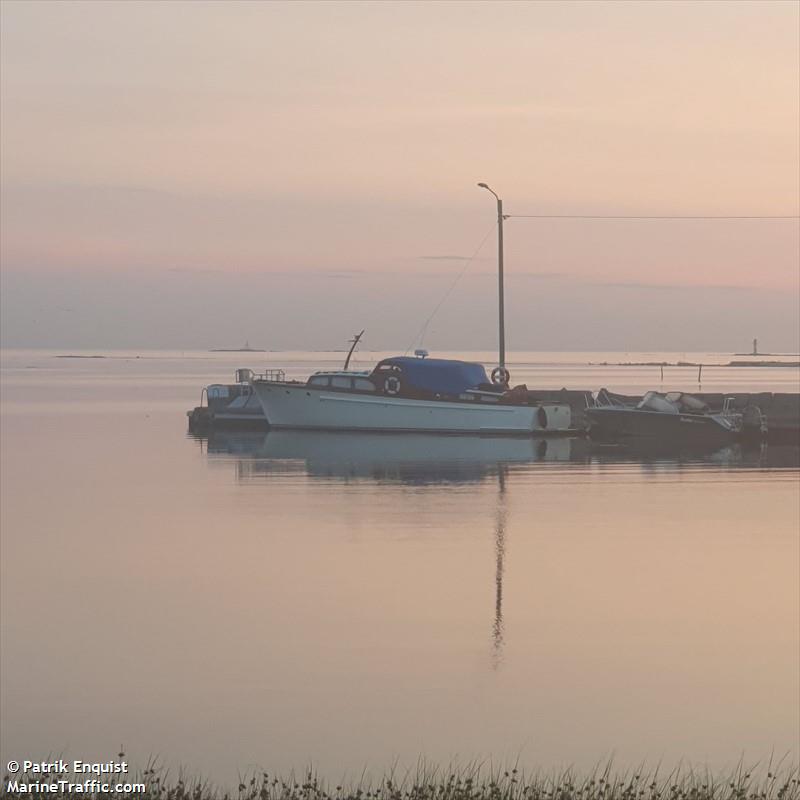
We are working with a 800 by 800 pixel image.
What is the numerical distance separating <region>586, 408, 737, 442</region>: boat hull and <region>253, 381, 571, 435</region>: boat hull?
161 cm

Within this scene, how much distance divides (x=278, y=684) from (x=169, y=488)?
24.4m

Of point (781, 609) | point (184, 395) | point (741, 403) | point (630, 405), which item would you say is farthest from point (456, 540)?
point (184, 395)

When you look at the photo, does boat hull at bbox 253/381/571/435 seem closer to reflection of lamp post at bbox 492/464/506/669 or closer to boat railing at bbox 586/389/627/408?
boat railing at bbox 586/389/627/408

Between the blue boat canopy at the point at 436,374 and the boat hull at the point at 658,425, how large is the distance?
16.9ft

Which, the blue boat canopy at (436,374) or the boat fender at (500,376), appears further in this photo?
the boat fender at (500,376)

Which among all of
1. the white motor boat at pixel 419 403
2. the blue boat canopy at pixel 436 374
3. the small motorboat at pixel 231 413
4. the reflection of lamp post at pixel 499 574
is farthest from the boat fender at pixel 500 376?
the reflection of lamp post at pixel 499 574

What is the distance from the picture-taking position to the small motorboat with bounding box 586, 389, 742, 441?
56781 millimetres

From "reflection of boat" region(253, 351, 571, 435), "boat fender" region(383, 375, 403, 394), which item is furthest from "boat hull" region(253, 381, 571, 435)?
"boat fender" region(383, 375, 403, 394)

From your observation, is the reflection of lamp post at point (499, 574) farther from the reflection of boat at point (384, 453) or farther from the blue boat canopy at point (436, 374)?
the blue boat canopy at point (436, 374)

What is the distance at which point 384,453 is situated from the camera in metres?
51.7

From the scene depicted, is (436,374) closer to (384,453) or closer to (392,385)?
(392,385)

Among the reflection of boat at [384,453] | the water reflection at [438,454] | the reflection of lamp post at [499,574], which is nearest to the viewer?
the reflection of lamp post at [499,574]

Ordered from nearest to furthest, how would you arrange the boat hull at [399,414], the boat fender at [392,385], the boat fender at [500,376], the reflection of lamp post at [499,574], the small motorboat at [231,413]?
1. the reflection of lamp post at [499,574]
2. the boat hull at [399,414]
3. the boat fender at [392,385]
4. the boat fender at [500,376]
5. the small motorboat at [231,413]

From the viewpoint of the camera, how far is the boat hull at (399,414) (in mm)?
58438
